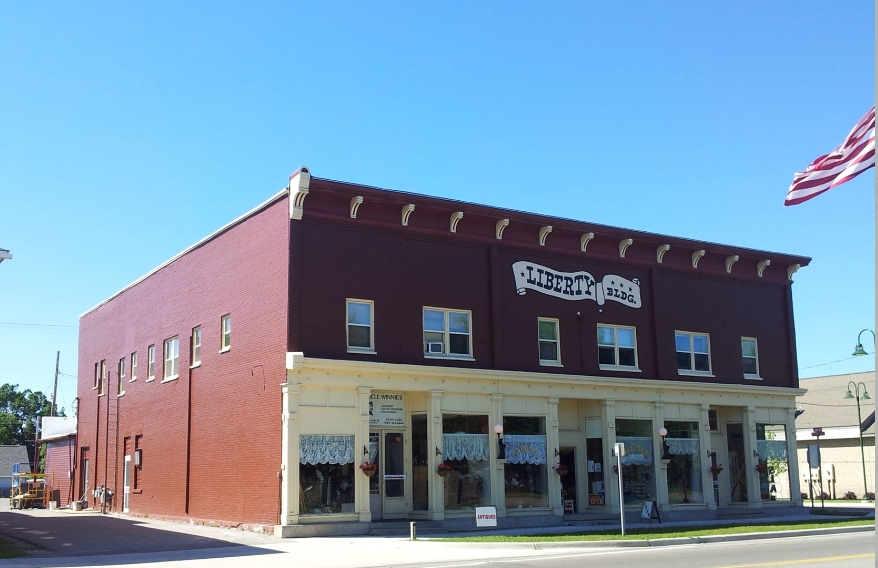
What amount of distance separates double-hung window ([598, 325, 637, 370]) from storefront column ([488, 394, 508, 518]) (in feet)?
16.7

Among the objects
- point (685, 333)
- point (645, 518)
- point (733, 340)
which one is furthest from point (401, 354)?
point (733, 340)

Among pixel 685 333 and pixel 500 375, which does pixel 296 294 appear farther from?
pixel 685 333

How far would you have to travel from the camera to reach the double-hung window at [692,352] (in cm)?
3456

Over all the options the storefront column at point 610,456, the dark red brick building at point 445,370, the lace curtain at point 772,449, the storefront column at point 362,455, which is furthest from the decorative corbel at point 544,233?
the lace curtain at point 772,449

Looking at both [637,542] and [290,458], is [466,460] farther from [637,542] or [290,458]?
[637,542]

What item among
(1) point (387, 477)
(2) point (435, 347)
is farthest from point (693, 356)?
(1) point (387, 477)

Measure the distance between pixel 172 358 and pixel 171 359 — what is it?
123 mm

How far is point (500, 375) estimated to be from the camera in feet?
95.7

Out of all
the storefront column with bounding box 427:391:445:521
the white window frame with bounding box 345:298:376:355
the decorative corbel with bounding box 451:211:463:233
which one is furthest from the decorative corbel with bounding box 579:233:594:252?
the white window frame with bounding box 345:298:376:355

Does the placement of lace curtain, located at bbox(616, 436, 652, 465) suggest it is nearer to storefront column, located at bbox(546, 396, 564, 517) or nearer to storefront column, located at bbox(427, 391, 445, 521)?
storefront column, located at bbox(546, 396, 564, 517)

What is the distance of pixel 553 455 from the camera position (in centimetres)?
3031

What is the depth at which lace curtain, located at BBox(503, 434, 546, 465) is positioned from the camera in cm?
2942

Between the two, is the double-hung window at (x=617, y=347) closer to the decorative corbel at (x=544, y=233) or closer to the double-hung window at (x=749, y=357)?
the decorative corbel at (x=544, y=233)

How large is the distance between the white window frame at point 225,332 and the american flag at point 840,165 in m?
20.1
